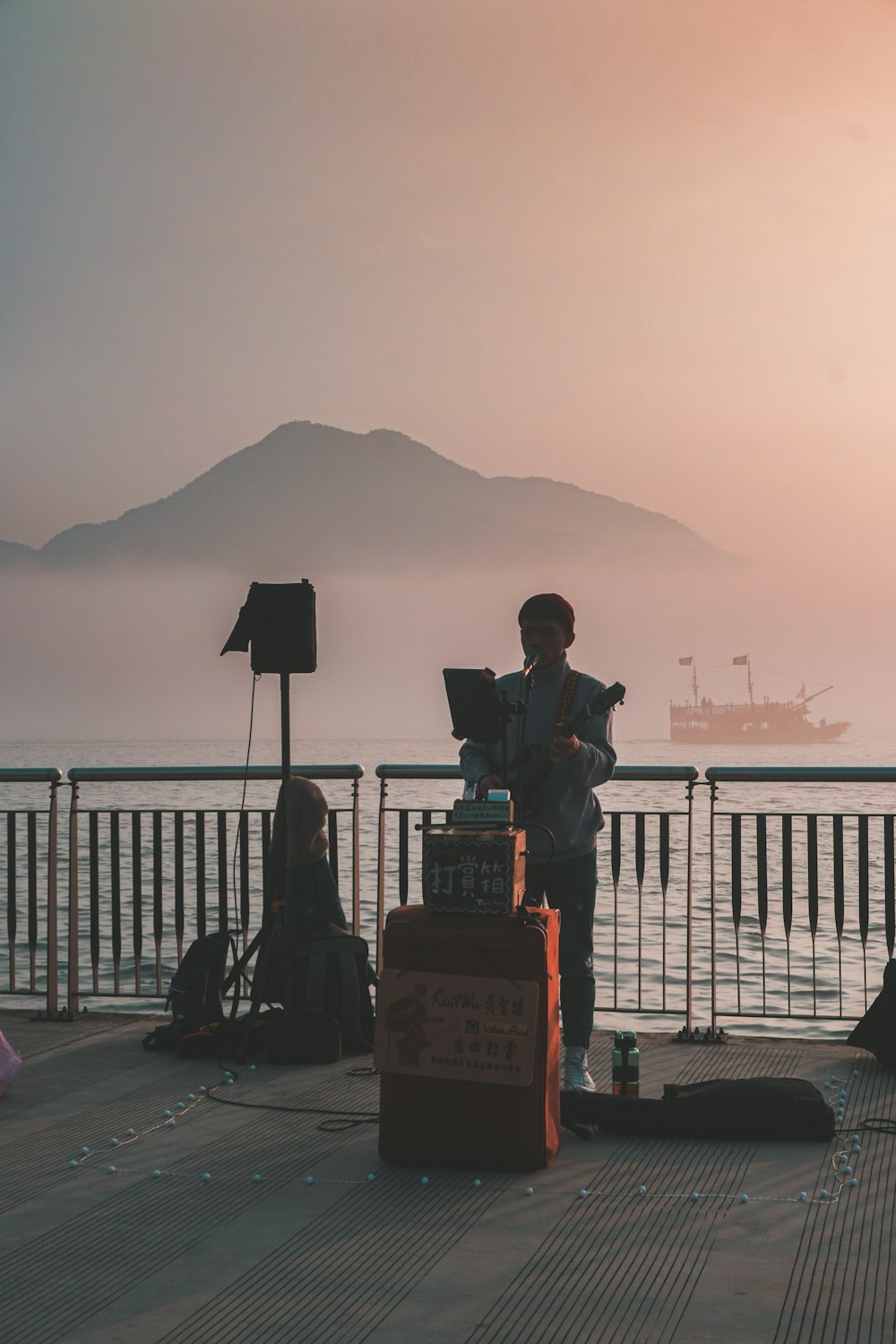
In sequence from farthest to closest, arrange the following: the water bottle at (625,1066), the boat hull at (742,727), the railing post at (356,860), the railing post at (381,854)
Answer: the boat hull at (742,727)
the railing post at (356,860)
the railing post at (381,854)
the water bottle at (625,1066)

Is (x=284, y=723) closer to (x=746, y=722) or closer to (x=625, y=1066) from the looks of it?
(x=625, y=1066)

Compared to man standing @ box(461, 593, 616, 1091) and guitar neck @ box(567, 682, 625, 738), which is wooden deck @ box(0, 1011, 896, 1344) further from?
guitar neck @ box(567, 682, 625, 738)

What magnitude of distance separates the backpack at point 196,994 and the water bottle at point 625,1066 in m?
1.72

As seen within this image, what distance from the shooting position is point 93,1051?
5488mm

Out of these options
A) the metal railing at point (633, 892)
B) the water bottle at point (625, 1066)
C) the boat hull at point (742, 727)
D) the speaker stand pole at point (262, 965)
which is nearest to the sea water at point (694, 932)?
the metal railing at point (633, 892)

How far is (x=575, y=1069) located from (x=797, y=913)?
16.6 metres

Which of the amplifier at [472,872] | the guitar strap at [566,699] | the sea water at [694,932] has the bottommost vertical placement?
the sea water at [694,932]

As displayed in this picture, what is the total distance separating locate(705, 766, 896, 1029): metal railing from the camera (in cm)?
566

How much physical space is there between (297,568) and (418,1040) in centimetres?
18206

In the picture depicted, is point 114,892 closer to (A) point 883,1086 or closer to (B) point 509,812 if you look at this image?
(B) point 509,812

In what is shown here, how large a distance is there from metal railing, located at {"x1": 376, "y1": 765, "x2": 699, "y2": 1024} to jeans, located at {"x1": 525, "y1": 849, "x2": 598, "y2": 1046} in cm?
70

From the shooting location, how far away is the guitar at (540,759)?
14.8ft

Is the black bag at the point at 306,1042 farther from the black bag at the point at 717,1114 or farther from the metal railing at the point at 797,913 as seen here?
the metal railing at the point at 797,913

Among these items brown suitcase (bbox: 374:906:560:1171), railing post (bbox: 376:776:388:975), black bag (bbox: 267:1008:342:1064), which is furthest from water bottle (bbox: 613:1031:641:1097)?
railing post (bbox: 376:776:388:975)
